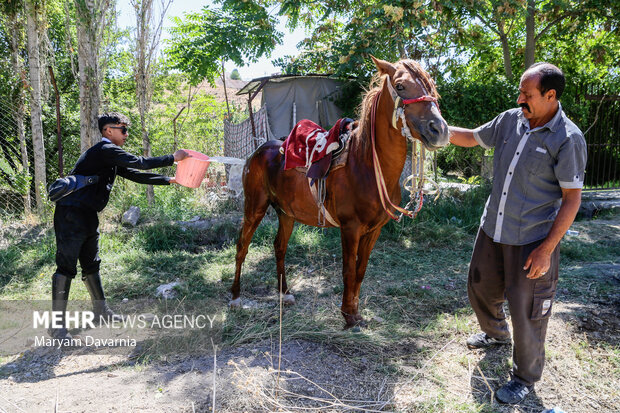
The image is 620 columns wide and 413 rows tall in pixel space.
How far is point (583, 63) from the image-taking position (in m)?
10.8

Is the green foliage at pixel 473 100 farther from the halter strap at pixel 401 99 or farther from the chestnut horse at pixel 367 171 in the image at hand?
the halter strap at pixel 401 99

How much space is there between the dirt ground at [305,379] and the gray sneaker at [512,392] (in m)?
0.05

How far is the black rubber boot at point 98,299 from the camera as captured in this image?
3.80m

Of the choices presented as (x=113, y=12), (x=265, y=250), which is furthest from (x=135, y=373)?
(x=113, y=12)

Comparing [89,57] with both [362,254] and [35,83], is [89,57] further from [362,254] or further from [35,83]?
[362,254]

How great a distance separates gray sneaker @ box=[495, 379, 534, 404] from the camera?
260 centimetres

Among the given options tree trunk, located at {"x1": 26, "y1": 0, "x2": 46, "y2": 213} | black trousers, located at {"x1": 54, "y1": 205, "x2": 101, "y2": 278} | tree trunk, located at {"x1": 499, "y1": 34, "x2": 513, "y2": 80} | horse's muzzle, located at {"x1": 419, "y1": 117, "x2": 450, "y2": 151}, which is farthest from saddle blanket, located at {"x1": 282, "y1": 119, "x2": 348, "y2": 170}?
tree trunk, located at {"x1": 499, "y1": 34, "x2": 513, "y2": 80}

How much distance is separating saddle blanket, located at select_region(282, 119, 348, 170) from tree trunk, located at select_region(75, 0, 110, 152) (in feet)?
13.1

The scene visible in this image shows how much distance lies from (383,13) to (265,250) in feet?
14.1

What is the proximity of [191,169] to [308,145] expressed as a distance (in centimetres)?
117

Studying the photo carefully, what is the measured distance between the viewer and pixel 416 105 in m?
2.77

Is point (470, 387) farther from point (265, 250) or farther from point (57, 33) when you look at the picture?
point (57, 33)

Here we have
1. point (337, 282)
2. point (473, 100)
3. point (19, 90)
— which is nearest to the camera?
point (337, 282)

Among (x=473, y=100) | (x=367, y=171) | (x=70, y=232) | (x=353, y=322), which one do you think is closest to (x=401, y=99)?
(x=367, y=171)
